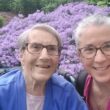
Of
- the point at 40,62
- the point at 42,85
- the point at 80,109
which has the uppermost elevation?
the point at 40,62

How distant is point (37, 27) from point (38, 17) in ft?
17.4

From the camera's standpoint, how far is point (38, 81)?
3.24 metres

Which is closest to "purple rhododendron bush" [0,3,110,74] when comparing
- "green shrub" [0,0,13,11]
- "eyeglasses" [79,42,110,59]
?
"eyeglasses" [79,42,110,59]

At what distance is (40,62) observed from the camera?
3139mm

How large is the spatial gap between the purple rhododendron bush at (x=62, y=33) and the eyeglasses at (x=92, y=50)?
182cm

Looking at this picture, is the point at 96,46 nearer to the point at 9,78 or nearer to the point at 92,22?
the point at 92,22

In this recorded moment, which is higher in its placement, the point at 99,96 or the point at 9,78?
the point at 9,78

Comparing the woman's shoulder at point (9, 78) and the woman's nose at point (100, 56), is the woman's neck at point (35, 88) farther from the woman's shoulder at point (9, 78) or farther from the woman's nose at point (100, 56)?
the woman's nose at point (100, 56)

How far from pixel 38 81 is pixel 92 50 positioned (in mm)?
506

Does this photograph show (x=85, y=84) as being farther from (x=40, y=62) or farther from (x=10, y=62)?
(x=10, y=62)

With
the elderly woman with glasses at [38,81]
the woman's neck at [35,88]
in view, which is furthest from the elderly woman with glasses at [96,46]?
the woman's neck at [35,88]

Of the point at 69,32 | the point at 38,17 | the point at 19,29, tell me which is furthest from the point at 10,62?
the point at 38,17

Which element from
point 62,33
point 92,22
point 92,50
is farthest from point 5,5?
point 92,50

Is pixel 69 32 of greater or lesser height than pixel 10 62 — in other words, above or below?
above
